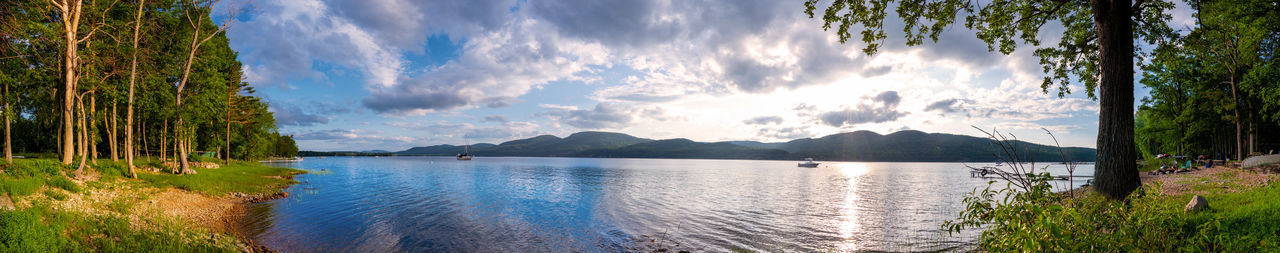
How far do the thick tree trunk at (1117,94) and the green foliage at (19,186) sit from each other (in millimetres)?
29905

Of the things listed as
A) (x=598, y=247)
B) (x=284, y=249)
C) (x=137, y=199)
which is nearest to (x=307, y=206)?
(x=137, y=199)

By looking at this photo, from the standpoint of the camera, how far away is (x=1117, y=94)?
11.6 metres

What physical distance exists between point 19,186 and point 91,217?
11.2 feet

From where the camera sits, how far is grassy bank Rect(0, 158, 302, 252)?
9406 mm

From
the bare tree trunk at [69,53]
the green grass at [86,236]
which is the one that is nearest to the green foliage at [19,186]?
the green grass at [86,236]

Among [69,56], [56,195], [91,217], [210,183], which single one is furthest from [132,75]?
[91,217]

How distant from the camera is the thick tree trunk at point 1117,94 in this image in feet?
38.1

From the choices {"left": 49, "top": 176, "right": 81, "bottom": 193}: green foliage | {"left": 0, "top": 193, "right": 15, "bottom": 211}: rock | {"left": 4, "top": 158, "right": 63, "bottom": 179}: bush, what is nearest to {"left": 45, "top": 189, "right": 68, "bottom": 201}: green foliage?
{"left": 49, "top": 176, "right": 81, "bottom": 193}: green foliage

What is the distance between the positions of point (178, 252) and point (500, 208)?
15.6m

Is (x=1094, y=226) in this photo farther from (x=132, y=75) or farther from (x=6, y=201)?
(x=132, y=75)

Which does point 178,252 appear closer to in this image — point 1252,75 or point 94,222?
point 94,222

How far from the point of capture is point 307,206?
78.5 ft

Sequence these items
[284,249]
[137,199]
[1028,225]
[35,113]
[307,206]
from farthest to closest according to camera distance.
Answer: [35,113]
[307,206]
[137,199]
[284,249]
[1028,225]

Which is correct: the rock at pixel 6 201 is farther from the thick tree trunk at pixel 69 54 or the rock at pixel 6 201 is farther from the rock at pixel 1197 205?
the rock at pixel 1197 205
